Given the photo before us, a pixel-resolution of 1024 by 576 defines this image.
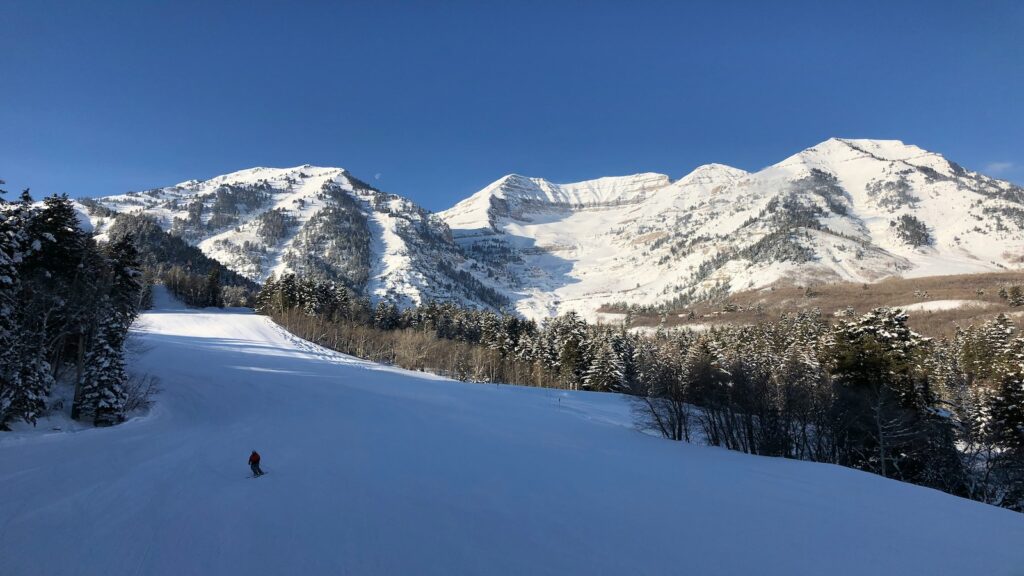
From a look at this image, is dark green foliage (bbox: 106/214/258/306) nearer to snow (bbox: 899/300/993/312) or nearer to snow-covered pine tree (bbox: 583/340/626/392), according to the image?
snow-covered pine tree (bbox: 583/340/626/392)

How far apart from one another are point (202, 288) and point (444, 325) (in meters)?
75.8

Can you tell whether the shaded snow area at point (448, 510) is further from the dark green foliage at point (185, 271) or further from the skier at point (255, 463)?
the dark green foliage at point (185, 271)

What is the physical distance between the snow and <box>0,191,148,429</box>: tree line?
205 m

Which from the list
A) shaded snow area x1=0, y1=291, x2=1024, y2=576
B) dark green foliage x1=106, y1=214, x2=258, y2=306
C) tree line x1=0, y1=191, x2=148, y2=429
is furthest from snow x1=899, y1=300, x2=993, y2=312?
dark green foliage x1=106, y1=214, x2=258, y2=306

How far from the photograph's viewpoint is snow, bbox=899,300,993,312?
502 feet

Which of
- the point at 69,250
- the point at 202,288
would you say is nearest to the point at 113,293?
the point at 69,250

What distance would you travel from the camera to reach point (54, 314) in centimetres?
2491

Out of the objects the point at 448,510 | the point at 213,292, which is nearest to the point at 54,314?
the point at 448,510

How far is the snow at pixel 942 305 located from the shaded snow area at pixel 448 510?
A: 186636 millimetres

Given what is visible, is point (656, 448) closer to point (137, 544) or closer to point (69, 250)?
point (137, 544)

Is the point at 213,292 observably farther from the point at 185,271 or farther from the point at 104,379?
the point at 104,379

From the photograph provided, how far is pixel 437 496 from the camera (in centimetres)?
1331

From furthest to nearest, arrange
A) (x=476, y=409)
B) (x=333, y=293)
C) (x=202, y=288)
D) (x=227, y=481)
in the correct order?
(x=202, y=288) < (x=333, y=293) < (x=476, y=409) < (x=227, y=481)

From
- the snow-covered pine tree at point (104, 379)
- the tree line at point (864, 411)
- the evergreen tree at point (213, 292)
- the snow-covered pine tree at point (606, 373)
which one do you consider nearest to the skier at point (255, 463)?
the snow-covered pine tree at point (104, 379)
